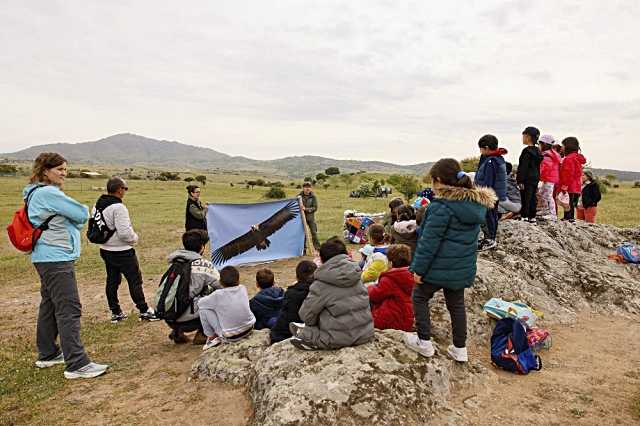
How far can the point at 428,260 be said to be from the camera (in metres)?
4.15

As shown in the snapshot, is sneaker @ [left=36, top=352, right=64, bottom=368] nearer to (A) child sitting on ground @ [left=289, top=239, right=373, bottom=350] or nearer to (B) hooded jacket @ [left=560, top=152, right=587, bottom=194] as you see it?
(A) child sitting on ground @ [left=289, top=239, right=373, bottom=350]

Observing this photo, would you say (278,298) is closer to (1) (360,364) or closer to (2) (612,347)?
(1) (360,364)

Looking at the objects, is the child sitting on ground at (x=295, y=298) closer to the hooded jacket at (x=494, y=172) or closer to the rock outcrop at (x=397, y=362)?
the rock outcrop at (x=397, y=362)

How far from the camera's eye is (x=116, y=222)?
19.5ft

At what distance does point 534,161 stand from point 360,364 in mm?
5486

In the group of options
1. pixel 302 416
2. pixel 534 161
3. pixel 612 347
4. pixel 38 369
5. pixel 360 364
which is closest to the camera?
pixel 302 416

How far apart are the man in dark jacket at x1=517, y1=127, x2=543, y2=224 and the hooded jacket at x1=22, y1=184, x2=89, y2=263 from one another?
6.85 metres

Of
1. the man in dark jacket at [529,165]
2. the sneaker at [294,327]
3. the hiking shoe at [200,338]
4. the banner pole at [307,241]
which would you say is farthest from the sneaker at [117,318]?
the man in dark jacket at [529,165]

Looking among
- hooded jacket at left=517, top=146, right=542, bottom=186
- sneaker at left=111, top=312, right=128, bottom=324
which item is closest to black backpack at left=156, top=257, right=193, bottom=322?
sneaker at left=111, top=312, right=128, bottom=324

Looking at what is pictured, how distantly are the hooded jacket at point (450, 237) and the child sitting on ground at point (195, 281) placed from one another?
2672 millimetres

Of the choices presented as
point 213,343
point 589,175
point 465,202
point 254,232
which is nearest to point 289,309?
point 213,343

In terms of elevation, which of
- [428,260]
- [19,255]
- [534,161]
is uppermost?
[534,161]

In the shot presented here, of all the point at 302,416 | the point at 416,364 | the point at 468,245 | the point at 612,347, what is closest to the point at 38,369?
the point at 302,416

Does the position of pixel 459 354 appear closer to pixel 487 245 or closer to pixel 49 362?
pixel 487 245
